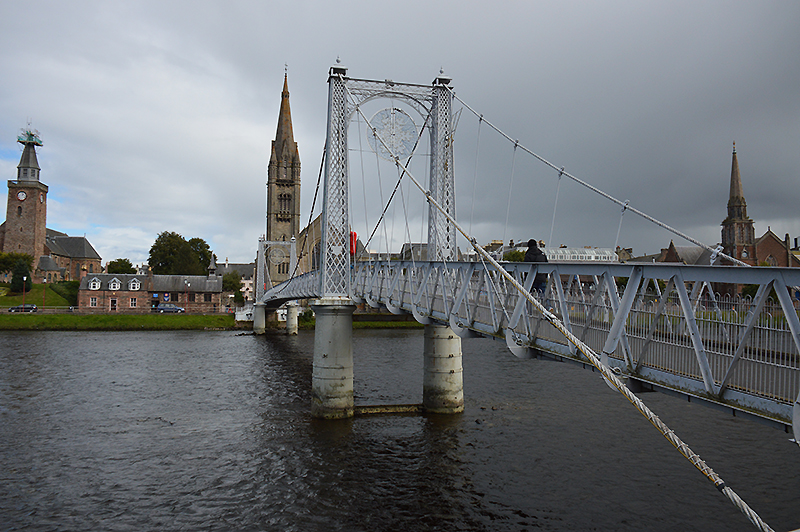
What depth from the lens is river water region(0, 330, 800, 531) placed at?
12.0 metres

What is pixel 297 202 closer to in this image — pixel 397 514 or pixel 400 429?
pixel 400 429

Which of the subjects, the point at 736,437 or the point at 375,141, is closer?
the point at 736,437

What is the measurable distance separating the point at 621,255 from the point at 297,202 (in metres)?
53.9

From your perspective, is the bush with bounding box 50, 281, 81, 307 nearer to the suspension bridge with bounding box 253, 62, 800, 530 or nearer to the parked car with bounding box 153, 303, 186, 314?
the parked car with bounding box 153, 303, 186, 314

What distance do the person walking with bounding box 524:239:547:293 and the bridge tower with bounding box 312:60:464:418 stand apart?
817cm

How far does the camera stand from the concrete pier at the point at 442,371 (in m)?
19.8

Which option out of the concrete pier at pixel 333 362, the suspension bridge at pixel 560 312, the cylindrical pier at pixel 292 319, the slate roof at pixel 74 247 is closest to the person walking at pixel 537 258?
the suspension bridge at pixel 560 312

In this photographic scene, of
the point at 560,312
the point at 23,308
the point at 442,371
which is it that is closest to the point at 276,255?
the point at 23,308

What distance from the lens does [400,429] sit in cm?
1845

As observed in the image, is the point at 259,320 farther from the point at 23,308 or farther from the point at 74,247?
the point at 74,247

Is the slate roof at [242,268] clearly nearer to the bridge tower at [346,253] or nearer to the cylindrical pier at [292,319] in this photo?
the cylindrical pier at [292,319]

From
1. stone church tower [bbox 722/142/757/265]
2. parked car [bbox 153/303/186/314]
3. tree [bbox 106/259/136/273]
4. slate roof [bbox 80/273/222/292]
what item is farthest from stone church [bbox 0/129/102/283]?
stone church tower [bbox 722/142/757/265]

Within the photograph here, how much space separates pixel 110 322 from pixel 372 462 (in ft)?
177

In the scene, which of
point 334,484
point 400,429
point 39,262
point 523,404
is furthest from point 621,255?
point 39,262
